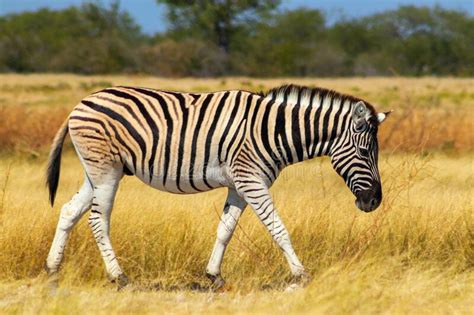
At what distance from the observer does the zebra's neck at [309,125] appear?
22.9 ft

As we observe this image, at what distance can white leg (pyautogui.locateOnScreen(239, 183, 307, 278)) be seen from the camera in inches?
268

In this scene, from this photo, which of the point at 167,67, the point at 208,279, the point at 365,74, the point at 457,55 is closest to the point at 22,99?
the point at 208,279

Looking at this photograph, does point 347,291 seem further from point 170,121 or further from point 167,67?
point 167,67

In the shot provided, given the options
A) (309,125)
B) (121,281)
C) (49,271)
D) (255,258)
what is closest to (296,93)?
(309,125)

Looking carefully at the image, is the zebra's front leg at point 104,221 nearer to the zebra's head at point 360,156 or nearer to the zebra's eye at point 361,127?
the zebra's head at point 360,156

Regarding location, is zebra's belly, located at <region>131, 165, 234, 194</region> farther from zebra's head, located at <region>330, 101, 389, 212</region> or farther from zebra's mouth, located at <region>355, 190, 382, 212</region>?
zebra's mouth, located at <region>355, 190, 382, 212</region>

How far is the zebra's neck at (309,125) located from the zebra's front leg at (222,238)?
1.58ft

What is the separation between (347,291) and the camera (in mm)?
6105

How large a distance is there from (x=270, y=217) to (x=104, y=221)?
1200 mm

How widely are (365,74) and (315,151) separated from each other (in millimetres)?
57762

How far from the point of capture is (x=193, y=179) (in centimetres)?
701

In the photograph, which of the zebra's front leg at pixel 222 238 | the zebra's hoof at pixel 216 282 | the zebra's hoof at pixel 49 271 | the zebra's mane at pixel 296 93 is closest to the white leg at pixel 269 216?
the zebra's front leg at pixel 222 238

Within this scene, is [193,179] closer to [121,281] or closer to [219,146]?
[219,146]

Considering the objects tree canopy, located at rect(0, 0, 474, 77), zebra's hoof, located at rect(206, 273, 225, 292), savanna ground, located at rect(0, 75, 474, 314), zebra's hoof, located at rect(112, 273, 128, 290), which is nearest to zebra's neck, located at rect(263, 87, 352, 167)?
savanna ground, located at rect(0, 75, 474, 314)
